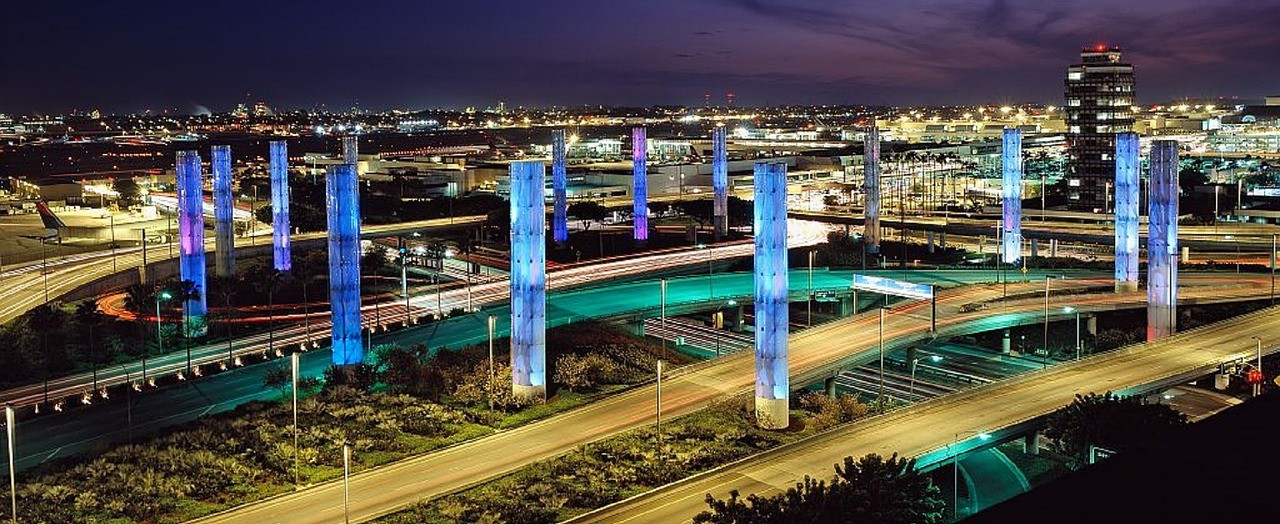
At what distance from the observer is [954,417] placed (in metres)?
39.9

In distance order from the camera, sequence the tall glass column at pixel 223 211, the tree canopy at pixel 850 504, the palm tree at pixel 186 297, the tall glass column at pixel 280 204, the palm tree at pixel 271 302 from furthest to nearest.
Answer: the tall glass column at pixel 280 204 → the tall glass column at pixel 223 211 → the palm tree at pixel 186 297 → the palm tree at pixel 271 302 → the tree canopy at pixel 850 504

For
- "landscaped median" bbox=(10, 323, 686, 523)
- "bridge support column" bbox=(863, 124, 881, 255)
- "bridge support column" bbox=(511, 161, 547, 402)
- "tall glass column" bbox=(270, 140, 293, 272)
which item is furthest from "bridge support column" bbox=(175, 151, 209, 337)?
"bridge support column" bbox=(863, 124, 881, 255)

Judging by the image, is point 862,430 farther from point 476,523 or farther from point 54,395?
point 54,395

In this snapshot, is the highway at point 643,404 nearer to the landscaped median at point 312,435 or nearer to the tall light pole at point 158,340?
the landscaped median at point 312,435

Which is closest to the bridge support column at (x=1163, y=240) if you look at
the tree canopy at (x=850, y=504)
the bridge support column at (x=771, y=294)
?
the bridge support column at (x=771, y=294)

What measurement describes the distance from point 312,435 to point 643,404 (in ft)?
40.6

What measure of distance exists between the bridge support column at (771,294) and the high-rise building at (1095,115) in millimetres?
111347

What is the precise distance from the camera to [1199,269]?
77.0 metres

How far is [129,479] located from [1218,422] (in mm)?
29697

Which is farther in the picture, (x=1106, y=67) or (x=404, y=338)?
(x=1106, y=67)

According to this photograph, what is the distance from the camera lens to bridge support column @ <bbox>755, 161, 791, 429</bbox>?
39.1 metres

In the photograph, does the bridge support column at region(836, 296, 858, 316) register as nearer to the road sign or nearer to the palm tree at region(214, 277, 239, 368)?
the road sign

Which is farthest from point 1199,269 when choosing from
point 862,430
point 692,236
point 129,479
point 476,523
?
point 129,479

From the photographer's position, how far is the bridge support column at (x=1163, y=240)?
182ft
